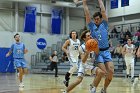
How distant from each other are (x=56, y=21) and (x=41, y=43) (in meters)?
3.34

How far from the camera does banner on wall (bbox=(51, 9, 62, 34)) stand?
37.9m

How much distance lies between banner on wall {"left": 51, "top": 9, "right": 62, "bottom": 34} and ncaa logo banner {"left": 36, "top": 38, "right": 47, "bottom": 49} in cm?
181

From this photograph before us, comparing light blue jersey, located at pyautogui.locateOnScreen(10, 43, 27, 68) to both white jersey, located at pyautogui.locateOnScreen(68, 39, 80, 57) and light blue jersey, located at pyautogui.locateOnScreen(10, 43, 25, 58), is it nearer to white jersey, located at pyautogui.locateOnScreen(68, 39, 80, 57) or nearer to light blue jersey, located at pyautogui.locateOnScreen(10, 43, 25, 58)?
light blue jersey, located at pyautogui.locateOnScreen(10, 43, 25, 58)

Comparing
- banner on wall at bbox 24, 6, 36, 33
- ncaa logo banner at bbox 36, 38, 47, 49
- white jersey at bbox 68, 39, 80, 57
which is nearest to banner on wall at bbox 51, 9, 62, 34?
ncaa logo banner at bbox 36, 38, 47, 49

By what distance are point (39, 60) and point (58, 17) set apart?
19.6 feet

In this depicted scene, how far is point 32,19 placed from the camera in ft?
121

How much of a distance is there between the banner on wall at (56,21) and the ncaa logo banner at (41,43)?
1811 millimetres

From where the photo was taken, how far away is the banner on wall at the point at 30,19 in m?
36.2

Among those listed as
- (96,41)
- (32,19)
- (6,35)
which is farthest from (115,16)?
(96,41)

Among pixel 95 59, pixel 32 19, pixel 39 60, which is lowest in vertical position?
pixel 39 60

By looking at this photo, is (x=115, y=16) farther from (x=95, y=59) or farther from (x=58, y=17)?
(x=95, y=59)

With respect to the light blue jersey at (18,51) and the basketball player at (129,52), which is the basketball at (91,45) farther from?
the basketball player at (129,52)

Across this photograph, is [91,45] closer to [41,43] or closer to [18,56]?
[18,56]

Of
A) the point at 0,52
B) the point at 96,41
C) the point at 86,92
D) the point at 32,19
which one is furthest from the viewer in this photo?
the point at 32,19
